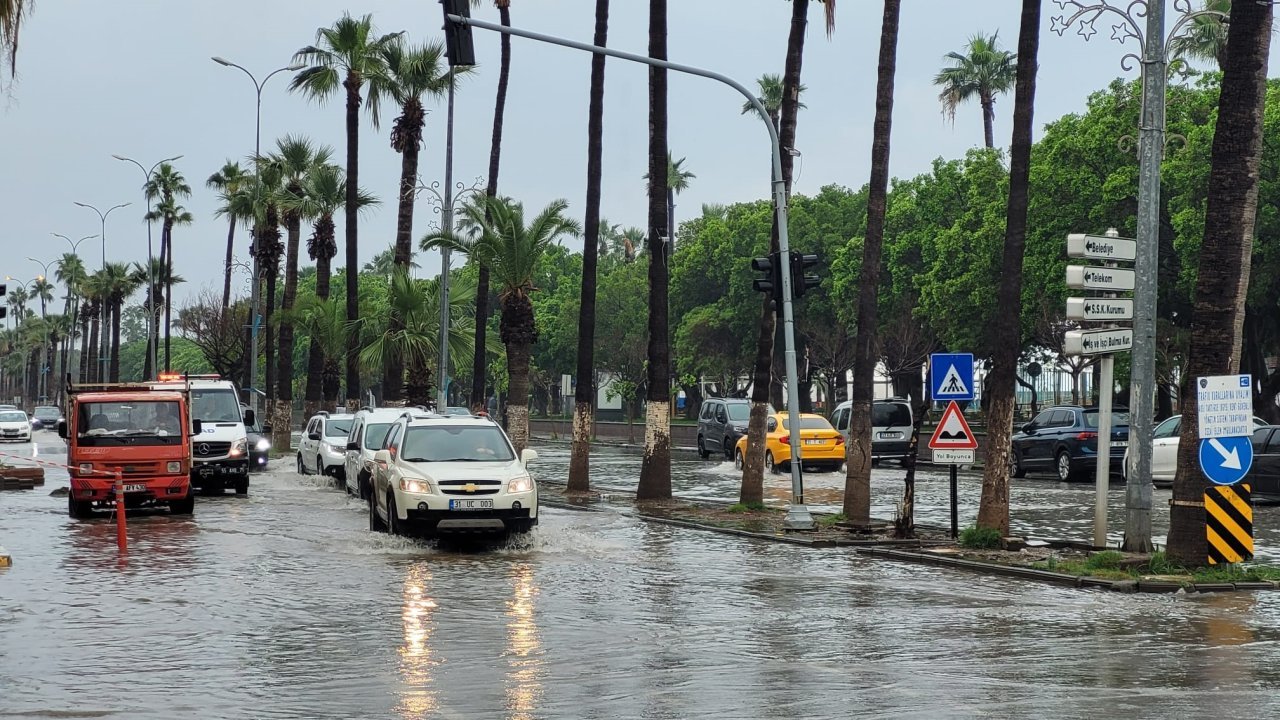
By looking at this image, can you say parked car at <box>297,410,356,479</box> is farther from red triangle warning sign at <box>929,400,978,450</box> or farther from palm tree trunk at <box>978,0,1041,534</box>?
palm tree trunk at <box>978,0,1041,534</box>

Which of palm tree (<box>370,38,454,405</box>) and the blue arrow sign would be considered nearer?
the blue arrow sign

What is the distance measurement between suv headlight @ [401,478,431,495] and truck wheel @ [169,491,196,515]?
7.43 m

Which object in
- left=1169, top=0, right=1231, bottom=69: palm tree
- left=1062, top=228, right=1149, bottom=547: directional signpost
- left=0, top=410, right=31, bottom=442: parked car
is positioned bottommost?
left=0, top=410, right=31, bottom=442: parked car

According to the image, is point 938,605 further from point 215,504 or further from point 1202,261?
point 215,504

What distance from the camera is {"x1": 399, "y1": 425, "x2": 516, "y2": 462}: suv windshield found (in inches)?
794

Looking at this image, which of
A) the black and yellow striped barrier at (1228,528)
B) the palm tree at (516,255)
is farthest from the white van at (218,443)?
the black and yellow striped barrier at (1228,528)

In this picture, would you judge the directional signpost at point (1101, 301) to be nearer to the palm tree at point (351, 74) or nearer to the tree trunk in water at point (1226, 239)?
the tree trunk in water at point (1226, 239)

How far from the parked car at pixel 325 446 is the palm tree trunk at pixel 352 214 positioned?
9408 mm

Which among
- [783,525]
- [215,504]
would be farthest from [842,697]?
[215,504]

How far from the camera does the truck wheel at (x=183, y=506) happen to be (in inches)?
997

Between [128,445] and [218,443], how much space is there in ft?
19.8

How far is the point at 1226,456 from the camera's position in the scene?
15.6 m

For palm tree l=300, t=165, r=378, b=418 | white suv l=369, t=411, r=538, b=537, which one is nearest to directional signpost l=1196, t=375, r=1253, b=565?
white suv l=369, t=411, r=538, b=537

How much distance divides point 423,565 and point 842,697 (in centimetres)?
903
